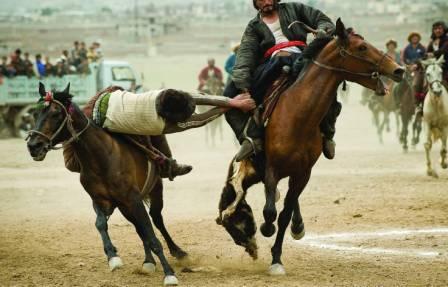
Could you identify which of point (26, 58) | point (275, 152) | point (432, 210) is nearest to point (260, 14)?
point (275, 152)

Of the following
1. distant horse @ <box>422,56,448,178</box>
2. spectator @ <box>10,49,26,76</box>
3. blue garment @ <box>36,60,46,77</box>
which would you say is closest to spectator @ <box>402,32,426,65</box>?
distant horse @ <box>422,56,448,178</box>

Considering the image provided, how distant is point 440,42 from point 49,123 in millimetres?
10782

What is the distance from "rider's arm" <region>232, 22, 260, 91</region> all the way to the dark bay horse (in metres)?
1.12

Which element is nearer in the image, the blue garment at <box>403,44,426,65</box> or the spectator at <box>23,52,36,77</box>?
the blue garment at <box>403,44,426,65</box>

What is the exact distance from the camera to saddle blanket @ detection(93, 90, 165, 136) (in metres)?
9.56

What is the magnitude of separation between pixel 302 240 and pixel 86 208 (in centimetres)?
419

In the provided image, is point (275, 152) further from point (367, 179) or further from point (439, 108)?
point (439, 108)

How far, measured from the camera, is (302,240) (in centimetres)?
1156

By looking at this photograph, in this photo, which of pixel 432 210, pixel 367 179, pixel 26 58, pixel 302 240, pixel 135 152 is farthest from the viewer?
pixel 26 58

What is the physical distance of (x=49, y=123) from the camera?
9203 millimetres

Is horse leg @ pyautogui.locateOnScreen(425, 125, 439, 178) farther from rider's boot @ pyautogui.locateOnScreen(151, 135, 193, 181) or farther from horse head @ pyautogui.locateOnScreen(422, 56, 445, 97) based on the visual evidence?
rider's boot @ pyautogui.locateOnScreen(151, 135, 193, 181)

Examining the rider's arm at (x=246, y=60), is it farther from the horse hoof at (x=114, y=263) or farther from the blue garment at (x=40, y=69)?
the blue garment at (x=40, y=69)

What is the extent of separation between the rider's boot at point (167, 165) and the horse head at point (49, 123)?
1.13m

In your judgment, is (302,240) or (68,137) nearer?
(68,137)
